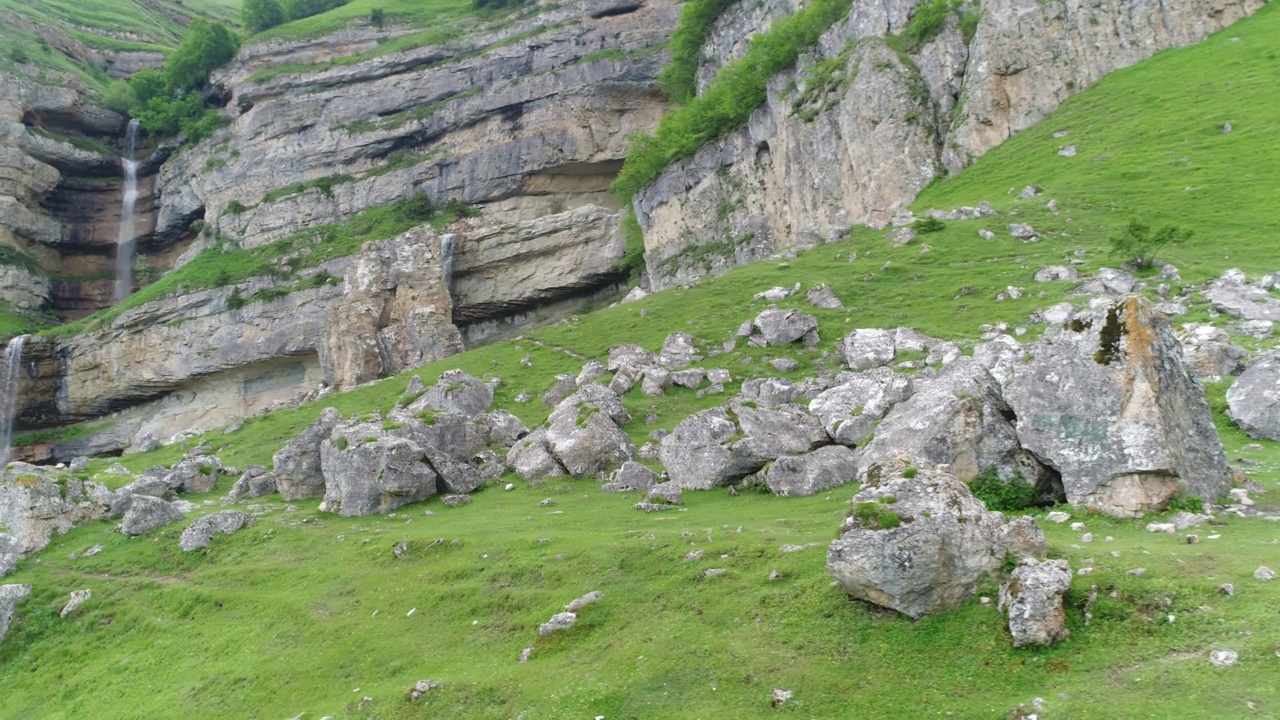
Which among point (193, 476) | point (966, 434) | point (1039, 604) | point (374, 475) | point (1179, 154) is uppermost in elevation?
point (1179, 154)

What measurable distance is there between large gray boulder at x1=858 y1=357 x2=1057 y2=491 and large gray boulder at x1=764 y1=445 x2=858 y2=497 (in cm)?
262

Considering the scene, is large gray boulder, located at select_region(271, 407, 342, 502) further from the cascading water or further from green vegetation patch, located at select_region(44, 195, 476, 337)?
green vegetation patch, located at select_region(44, 195, 476, 337)

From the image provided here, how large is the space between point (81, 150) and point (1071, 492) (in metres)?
125

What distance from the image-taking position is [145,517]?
28094mm

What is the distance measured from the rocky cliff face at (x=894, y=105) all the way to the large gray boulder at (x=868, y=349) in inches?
792

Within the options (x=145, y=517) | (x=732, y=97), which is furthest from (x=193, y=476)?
(x=732, y=97)

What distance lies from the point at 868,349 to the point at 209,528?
26.8m

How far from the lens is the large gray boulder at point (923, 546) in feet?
38.5

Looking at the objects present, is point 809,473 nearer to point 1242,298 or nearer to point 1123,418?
point 1123,418

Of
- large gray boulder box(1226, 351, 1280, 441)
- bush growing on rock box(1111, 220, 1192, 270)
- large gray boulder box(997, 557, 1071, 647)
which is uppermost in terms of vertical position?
bush growing on rock box(1111, 220, 1192, 270)

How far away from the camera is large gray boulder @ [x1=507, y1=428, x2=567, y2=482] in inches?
1163

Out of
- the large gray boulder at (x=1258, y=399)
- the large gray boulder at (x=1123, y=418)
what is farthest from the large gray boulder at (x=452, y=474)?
the large gray boulder at (x=1258, y=399)

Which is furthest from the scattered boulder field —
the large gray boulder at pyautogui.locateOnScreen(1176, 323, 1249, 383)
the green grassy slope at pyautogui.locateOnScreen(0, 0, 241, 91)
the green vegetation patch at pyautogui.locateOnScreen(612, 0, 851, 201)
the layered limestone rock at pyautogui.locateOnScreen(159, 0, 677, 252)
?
the green grassy slope at pyautogui.locateOnScreen(0, 0, 241, 91)

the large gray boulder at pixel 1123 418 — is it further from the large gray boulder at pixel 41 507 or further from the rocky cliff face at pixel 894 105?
the rocky cliff face at pixel 894 105
